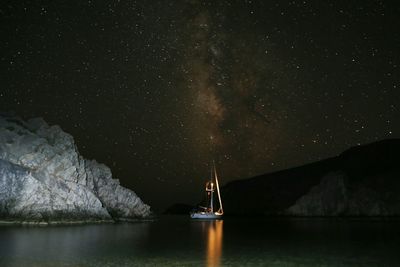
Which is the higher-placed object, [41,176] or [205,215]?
[41,176]

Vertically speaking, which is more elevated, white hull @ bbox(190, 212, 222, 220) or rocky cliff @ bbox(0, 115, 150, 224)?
rocky cliff @ bbox(0, 115, 150, 224)

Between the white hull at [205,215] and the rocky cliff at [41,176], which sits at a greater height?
the rocky cliff at [41,176]

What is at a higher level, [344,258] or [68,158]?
[68,158]

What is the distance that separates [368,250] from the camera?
141ft

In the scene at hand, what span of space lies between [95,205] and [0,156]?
75.2 feet

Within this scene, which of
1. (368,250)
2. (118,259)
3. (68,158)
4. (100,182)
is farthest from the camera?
(100,182)

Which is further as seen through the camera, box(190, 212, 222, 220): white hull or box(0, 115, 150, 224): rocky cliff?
box(190, 212, 222, 220): white hull

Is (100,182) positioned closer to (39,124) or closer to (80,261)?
(39,124)

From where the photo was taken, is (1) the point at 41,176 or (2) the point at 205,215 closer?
(1) the point at 41,176

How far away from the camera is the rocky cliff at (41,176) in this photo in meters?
77.6

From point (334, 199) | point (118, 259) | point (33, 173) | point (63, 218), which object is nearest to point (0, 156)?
point (33, 173)

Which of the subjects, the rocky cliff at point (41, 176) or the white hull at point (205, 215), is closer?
the rocky cliff at point (41, 176)

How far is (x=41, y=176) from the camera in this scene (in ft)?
271

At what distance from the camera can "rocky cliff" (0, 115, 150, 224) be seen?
3056 inches
